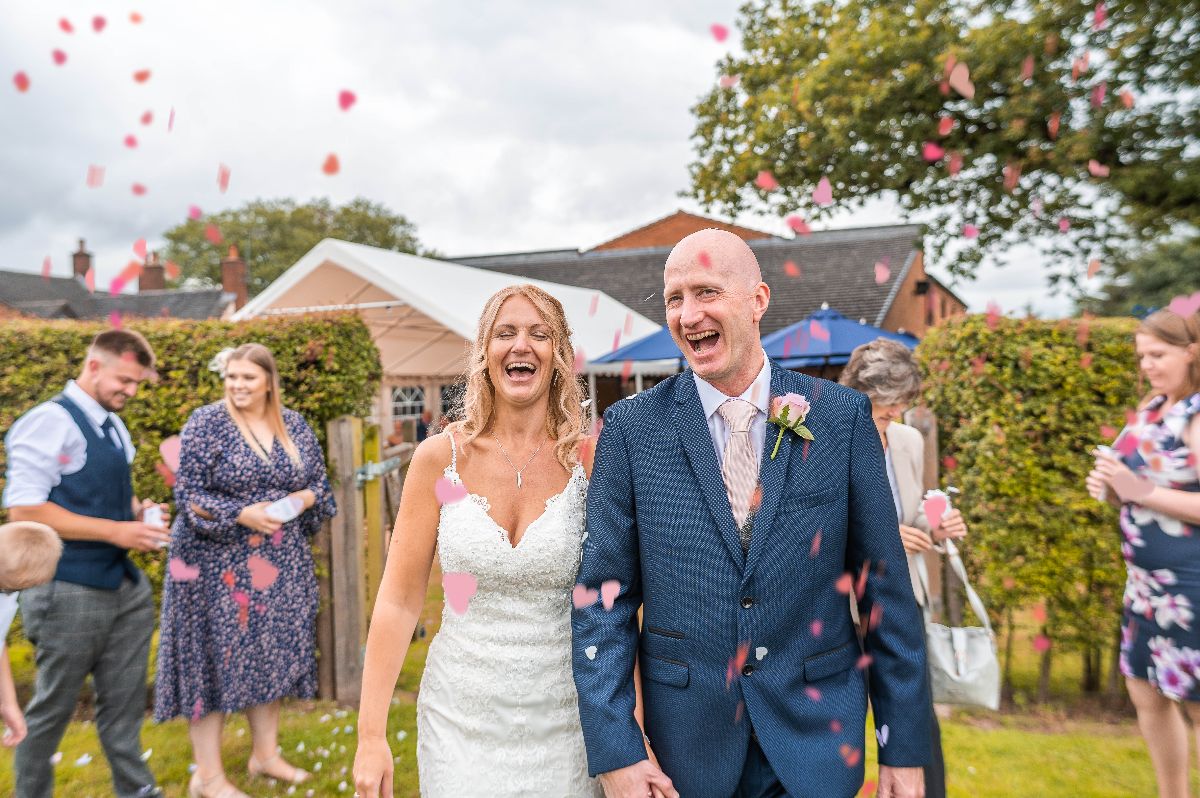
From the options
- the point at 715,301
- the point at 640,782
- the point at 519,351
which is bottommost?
the point at 640,782

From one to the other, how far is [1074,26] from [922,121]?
1.89 m

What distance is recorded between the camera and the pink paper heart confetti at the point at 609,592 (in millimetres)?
1923

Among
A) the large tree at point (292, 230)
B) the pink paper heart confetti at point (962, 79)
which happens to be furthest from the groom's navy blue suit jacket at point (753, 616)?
the large tree at point (292, 230)

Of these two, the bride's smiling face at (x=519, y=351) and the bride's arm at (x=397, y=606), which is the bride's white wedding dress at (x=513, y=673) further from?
the bride's smiling face at (x=519, y=351)

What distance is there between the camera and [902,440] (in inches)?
A: 121

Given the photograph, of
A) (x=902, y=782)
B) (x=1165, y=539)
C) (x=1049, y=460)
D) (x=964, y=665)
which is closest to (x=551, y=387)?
(x=902, y=782)

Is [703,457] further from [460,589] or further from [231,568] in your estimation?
[231,568]

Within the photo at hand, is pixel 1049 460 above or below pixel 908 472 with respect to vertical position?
below

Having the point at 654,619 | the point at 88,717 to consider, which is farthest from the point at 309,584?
the point at 654,619

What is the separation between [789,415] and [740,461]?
0.17 metres

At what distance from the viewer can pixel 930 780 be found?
2.65m

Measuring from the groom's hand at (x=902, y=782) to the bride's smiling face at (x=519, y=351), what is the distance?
4.50ft

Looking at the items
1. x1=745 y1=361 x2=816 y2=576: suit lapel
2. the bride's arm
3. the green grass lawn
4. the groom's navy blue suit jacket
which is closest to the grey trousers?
the green grass lawn

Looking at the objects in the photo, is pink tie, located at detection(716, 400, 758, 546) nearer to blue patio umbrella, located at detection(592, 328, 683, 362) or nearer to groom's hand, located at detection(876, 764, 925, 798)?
groom's hand, located at detection(876, 764, 925, 798)
